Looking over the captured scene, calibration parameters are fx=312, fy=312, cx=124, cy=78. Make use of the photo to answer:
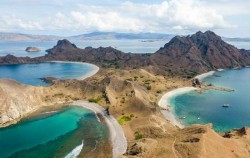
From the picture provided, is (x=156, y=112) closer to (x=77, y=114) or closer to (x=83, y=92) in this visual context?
(x=77, y=114)

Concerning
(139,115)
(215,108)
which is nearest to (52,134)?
(139,115)

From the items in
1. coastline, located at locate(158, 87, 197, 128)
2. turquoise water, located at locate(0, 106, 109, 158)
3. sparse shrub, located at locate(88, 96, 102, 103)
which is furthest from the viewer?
sparse shrub, located at locate(88, 96, 102, 103)

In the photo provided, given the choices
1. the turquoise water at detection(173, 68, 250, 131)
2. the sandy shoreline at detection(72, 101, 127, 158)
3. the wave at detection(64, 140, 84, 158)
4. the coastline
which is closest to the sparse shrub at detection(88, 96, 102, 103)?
the sandy shoreline at detection(72, 101, 127, 158)

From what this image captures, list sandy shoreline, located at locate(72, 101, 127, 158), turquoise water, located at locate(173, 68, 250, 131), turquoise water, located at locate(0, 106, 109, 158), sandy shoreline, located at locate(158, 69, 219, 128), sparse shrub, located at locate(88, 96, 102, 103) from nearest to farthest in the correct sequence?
sandy shoreline, located at locate(72, 101, 127, 158) < turquoise water, located at locate(0, 106, 109, 158) < sandy shoreline, located at locate(158, 69, 219, 128) < turquoise water, located at locate(173, 68, 250, 131) < sparse shrub, located at locate(88, 96, 102, 103)

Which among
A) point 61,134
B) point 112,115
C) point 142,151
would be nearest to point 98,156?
point 142,151

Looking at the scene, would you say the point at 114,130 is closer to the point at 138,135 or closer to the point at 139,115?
the point at 138,135

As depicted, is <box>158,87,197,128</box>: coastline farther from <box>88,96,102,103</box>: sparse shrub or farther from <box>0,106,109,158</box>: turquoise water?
<box>0,106,109,158</box>: turquoise water
